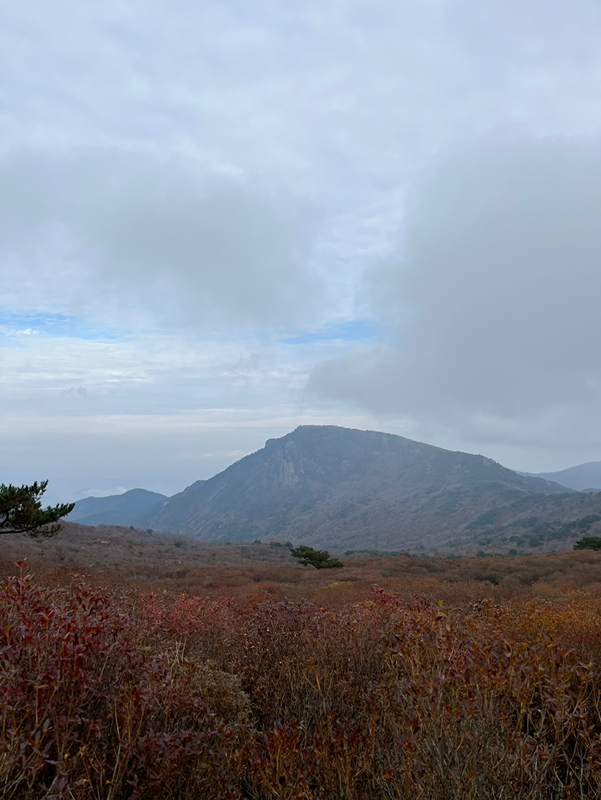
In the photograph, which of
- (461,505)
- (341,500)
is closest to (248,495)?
(341,500)

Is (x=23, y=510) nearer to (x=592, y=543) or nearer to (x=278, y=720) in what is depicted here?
(x=278, y=720)

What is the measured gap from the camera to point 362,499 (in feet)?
488

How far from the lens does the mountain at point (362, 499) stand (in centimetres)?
10850

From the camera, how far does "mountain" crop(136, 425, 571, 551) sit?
356ft

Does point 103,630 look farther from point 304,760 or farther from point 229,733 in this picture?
point 304,760

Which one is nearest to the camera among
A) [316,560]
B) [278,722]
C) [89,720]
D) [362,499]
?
[89,720]

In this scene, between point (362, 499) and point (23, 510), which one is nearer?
point (23, 510)

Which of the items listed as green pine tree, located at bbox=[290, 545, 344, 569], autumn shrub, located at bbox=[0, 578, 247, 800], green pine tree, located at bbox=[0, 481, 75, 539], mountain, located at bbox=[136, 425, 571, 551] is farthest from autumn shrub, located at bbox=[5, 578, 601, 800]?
mountain, located at bbox=[136, 425, 571, 551]

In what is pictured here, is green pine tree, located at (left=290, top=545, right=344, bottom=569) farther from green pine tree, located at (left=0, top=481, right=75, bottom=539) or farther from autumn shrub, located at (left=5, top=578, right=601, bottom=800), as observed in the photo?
autumn shrub, located at (left=5, top=578, right=601, bottom=800)

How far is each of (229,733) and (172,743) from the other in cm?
48

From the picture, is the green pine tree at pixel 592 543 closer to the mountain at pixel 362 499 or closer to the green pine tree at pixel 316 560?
the green pine tree at pixel 316 560

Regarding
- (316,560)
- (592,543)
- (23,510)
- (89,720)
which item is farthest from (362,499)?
(89,720)

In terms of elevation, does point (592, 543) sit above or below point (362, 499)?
above

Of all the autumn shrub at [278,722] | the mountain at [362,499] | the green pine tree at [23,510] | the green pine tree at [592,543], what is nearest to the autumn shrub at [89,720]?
the autumn shrub at [278,722]
